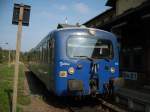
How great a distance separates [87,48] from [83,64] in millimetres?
588

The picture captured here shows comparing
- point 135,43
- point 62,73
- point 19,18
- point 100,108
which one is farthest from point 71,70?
point 135,43

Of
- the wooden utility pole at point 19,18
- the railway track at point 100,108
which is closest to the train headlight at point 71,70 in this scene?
the railway track at point 100,108

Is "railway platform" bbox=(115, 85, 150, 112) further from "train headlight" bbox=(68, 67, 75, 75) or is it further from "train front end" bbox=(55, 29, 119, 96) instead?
"train headlight" bbox=(68, 67, 75, 75)

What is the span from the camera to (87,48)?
938 cm

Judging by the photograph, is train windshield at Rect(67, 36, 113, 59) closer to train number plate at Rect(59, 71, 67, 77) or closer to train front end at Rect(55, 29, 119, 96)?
train front end at Rect(55, 29, 119, 96)

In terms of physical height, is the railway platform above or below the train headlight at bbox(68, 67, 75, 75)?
below

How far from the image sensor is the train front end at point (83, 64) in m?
8.94

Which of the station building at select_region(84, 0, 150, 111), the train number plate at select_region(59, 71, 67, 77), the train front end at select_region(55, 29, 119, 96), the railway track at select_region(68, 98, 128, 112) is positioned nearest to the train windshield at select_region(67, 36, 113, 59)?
the train front end at select_region(55, 29, 119, 96)

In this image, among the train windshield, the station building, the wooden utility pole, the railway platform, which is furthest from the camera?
the station building

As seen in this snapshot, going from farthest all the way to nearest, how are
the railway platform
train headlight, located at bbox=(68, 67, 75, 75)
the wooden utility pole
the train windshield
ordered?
the train windshield < train headlight, located at bbox=(68, 67, 75, 75) < the railway platform < the wooden utility pole

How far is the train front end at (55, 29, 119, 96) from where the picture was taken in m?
8.94

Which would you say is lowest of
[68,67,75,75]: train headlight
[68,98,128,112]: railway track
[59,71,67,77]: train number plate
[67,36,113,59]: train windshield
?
[68,98,128,112]: railway track

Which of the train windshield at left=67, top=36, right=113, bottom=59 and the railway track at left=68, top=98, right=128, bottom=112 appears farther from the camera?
the train windshield at left=67, top=36, right=113, bottom=59

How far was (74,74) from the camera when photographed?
9.02m
